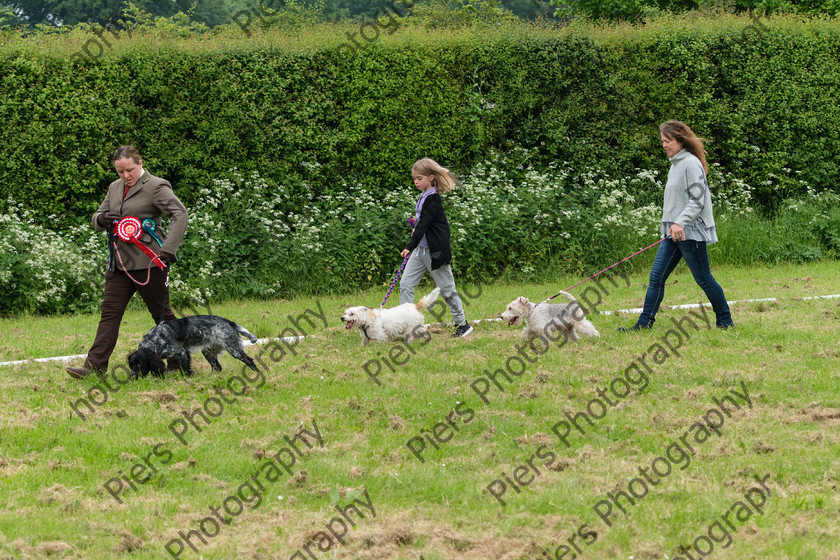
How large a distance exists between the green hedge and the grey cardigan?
6145 millimetres

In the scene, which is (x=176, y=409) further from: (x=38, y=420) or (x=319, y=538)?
(x=319, y=538)

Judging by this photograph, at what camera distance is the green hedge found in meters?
12.5

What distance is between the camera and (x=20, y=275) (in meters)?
11.5

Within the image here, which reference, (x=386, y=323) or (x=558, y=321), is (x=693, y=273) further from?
(x=386, y=323)

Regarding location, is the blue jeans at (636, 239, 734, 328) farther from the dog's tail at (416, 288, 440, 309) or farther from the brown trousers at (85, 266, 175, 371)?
the brown trousers at (85, 266, 175, 371)

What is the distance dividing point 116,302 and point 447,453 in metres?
3.65

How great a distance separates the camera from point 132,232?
24.5 feet

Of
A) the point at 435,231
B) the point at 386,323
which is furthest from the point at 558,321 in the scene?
the point at 386,323

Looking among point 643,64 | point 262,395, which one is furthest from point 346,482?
point 643,64

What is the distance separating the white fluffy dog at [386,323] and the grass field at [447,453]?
0.61 ft

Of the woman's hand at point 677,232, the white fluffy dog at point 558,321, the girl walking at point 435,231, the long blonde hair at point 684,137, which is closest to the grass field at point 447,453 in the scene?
the white fluffy dog at point 558,321

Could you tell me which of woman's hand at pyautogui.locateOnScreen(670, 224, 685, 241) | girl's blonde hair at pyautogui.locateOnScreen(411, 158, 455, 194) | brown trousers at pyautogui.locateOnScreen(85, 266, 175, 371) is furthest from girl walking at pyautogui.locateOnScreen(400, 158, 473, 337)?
brown trousers at pyautogui.locateOnScreen(85, 266, 175, 371)

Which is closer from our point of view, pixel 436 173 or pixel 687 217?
pixel 687 217

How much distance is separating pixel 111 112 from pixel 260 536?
987cm
